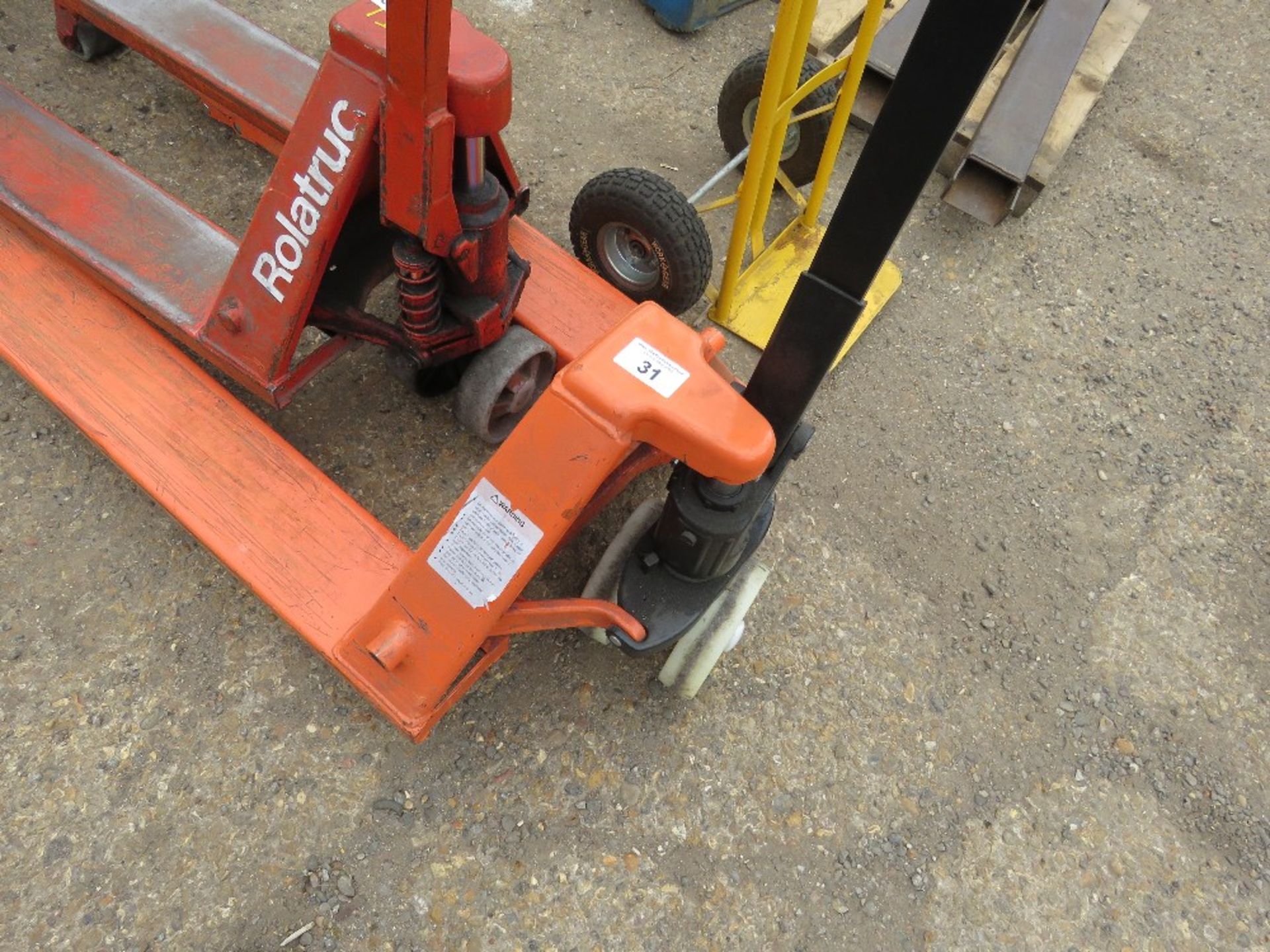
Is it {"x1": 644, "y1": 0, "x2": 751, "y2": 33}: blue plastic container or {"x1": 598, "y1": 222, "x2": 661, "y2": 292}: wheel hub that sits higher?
{"x1": 644, "y1": 0, "x2": 751, "y2": 33}: blue plastic container

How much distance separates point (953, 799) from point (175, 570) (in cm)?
229

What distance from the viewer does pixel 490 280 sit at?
92.3 inches

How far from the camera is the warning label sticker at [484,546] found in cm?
171

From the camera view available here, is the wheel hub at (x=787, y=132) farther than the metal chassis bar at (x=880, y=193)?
Yes

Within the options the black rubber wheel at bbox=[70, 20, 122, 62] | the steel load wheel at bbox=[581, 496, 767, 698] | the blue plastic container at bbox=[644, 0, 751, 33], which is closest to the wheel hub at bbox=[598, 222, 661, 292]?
the steel load wheel at bbox=[581, 496, 767, 698]

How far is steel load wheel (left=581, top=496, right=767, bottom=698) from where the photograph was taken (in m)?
2.23

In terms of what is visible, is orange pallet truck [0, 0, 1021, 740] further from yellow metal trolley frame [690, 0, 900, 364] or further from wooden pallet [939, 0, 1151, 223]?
wooden pallet [939, 0, 1151, 223]

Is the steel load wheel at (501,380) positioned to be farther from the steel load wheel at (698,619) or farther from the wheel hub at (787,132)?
the wheel hub at (787,132)

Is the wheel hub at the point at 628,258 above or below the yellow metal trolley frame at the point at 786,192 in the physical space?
below

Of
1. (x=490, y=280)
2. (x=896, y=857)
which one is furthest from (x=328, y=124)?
(x=896, y=857)

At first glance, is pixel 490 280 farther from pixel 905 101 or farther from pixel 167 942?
pixel 167 942

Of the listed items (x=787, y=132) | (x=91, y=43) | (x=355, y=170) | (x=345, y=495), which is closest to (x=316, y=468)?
(x=345, y=495)

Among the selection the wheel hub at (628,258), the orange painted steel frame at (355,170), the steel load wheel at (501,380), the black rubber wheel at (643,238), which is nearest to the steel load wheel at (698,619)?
the steel load wheel at (501,380)

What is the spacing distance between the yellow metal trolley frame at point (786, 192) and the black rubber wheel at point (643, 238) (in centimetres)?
18
